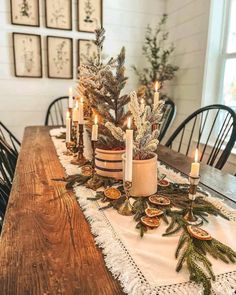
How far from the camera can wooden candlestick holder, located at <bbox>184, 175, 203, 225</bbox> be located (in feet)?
2.47

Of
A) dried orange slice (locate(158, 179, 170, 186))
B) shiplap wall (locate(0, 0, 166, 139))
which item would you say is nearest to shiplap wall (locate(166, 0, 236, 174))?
shiplap wall (locate(0, 0, 166, 139))

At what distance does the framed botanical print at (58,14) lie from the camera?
2955 mm

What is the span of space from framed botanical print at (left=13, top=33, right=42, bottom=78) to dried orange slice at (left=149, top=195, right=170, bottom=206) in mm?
2599

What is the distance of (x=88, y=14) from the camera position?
3.09 m

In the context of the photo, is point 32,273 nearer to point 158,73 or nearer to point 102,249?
point 102,249

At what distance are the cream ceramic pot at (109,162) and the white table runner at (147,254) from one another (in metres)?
0.22

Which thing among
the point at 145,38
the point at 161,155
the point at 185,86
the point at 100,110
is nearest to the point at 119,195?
the point at 100,110

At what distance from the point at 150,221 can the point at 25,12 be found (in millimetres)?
2924

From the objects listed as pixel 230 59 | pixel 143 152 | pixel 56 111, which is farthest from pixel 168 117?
pixel 56 111

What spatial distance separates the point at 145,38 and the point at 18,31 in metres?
1.52

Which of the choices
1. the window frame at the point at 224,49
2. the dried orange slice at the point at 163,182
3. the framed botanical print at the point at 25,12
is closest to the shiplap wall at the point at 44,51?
the framed botanical print at the point at 25,12

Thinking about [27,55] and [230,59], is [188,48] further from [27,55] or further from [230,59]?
[27,55]

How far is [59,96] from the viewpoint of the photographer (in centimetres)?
320

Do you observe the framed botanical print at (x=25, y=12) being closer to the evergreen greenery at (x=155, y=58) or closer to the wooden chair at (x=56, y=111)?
the wooden chair at (x=56, y=111)
